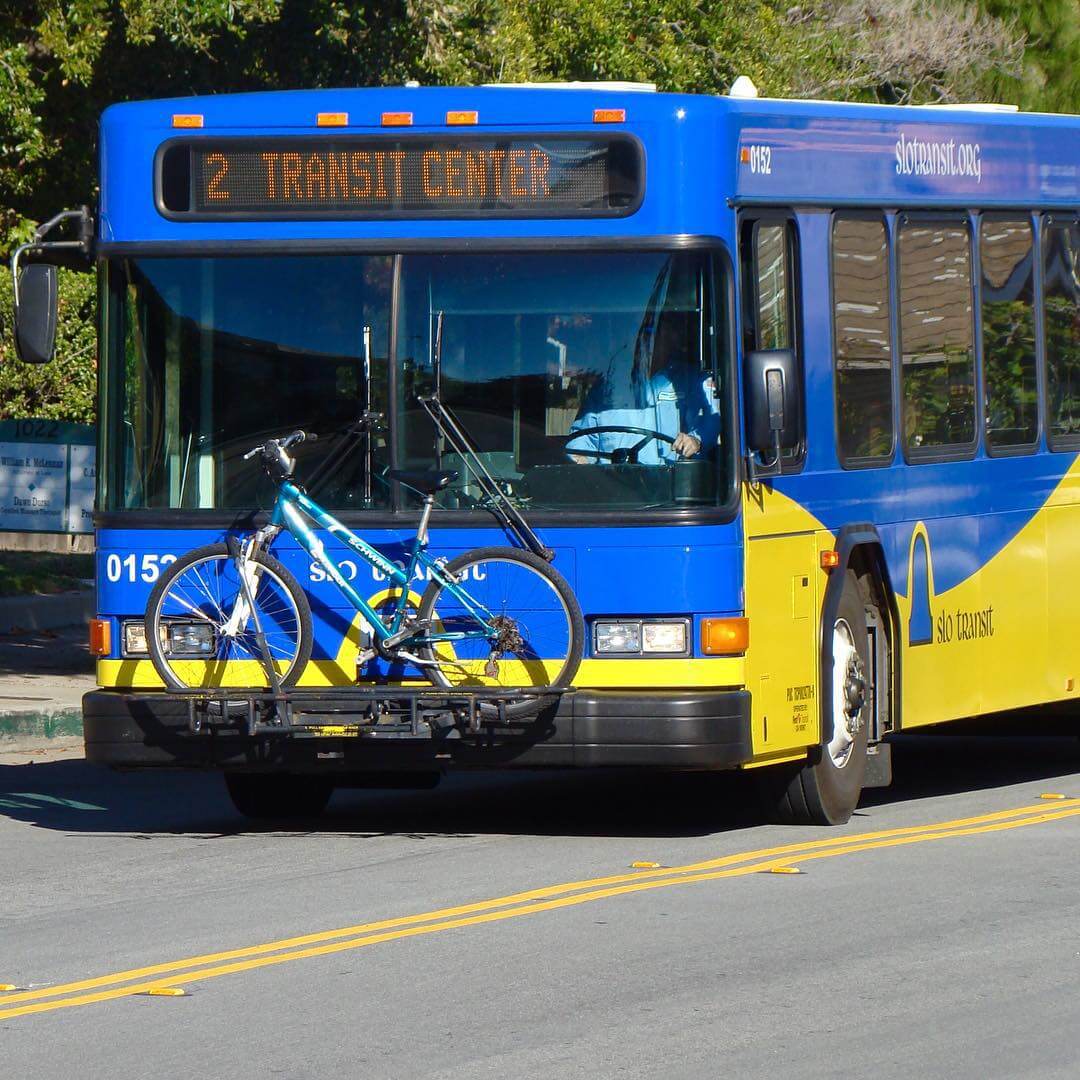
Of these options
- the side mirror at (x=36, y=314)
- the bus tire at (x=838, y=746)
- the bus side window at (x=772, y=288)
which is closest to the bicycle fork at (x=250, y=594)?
the side mirror at (x=36, y=314)

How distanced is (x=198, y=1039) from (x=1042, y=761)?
867cm

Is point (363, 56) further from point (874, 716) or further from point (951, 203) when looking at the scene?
point (874, 716)

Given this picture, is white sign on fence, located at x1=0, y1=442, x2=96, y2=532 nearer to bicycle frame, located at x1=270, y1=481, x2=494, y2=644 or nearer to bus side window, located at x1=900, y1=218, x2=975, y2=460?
bus side window, located at x1=900, y1=218, x2=975, y2=460

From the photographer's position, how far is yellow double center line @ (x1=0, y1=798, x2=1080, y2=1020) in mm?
7758

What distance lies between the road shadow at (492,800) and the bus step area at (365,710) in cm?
112

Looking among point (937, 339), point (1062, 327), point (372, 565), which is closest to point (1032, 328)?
point (1062, 327)

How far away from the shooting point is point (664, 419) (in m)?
10.2

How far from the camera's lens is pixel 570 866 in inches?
401

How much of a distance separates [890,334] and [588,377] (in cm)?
Answer: 203

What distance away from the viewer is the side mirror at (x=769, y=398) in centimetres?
1019

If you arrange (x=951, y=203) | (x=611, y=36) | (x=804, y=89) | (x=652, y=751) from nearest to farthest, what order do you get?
(x=652, y=751) → (x=951, y=203) → (x=611, y=36) → (x=804, y=89)

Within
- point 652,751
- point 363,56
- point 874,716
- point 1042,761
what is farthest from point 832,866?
point 363,56

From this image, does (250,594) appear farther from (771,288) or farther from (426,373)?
(771,288)

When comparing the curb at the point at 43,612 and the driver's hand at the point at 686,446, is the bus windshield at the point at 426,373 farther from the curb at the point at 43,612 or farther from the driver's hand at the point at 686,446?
the curb at the point at 43,612
